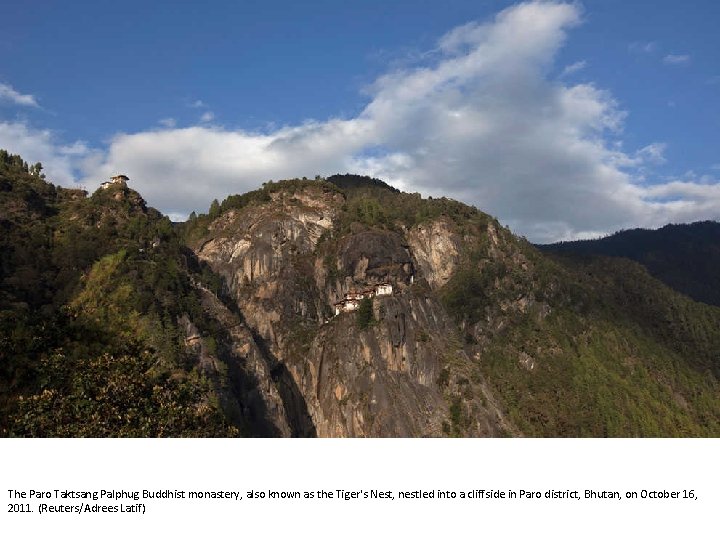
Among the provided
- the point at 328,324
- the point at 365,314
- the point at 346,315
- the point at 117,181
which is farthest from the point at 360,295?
the point at 117,181

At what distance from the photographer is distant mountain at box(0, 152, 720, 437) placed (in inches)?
1802

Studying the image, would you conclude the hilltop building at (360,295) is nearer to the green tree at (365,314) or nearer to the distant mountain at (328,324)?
the distant mountain at (328,324)

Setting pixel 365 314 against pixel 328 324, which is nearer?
pixel 365 314

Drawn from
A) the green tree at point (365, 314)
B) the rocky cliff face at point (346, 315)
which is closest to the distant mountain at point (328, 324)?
the rocky cliff face at point (346, 315)

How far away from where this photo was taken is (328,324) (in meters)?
116

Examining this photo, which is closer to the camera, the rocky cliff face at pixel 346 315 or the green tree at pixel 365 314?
the rocky cliff face at pixel 346 315

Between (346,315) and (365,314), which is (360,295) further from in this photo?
(365,314)

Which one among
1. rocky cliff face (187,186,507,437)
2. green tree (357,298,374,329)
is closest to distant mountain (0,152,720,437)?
rocky cliff face (187,186,507,437)

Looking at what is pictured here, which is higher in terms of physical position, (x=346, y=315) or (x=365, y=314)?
(x=346, y=315)

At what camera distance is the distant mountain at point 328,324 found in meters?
45.8

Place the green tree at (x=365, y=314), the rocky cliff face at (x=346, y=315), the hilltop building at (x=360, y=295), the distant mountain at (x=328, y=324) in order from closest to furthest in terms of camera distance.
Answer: the distant mountain at (x=328, y=324)
the rocky cliff face at (x=346, y=315)
the green tree at (x=365, y=314)
the hilltop building at (x=360, y=295)

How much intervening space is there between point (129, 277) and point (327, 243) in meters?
59.6

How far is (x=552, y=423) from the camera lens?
116375 millimetres

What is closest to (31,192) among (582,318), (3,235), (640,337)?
(3,235)
